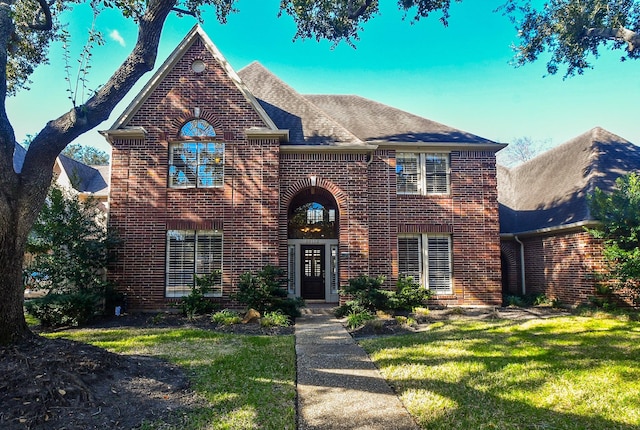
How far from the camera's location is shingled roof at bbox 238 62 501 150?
44.5 ft

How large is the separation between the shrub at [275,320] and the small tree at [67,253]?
15.0 feet

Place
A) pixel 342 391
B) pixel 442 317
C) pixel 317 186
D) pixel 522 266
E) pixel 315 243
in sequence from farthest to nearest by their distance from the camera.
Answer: pixel 522 266, pixel 315 243, pixel 317 186, pixel 442 317, pixel 342 391

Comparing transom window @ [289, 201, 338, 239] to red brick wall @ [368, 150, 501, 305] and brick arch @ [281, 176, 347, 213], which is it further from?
red brick wall @ [368, 150, 501, 305]

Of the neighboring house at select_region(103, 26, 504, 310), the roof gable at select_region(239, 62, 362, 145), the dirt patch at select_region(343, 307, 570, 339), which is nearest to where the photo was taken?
the dirt patch at select_region(343, 307, 570, 339)

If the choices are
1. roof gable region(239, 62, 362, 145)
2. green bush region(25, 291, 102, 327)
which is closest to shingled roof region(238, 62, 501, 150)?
roof gable region(239, 62, 362, 145)

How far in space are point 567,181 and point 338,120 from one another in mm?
9357

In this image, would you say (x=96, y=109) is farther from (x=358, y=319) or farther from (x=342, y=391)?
(x=358, y=319)

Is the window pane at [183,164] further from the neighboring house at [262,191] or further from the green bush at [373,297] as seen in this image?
the green bush at [373,297]

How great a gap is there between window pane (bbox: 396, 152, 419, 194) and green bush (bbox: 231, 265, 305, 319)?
17.9ft

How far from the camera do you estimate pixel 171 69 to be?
42.0 ft

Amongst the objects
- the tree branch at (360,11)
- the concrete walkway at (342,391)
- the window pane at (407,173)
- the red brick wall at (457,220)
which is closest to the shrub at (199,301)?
the concrete walkway at (342,391)

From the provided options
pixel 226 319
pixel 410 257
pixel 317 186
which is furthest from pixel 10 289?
pixel 410 257

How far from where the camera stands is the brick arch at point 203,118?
12.5 metres

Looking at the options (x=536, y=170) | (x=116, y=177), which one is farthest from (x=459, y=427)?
(x=536, y=170)
